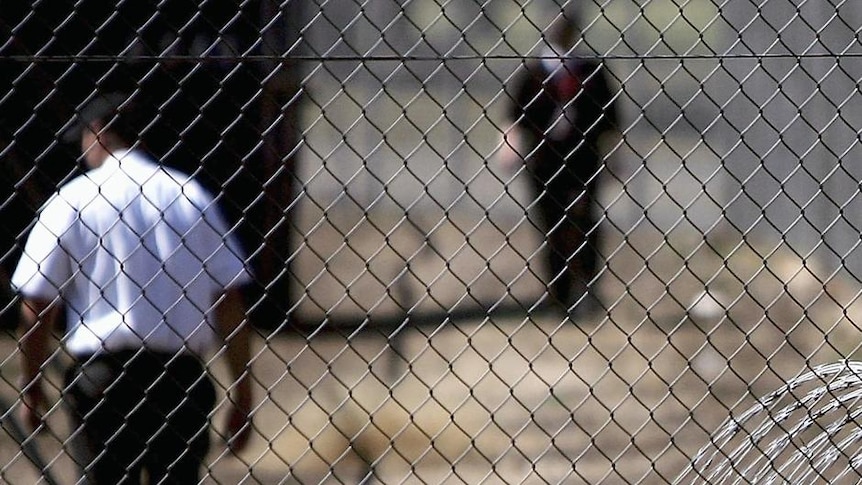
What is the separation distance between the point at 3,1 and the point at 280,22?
1.48m

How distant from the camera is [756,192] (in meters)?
9.52

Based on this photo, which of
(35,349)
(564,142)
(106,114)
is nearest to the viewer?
(35,349)

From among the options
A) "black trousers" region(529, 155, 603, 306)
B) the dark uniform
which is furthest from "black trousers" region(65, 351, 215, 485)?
"black trousers" region(529, 155, 603, 306)

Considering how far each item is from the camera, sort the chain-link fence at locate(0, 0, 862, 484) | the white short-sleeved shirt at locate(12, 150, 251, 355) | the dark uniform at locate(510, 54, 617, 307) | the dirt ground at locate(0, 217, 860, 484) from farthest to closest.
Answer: the dark uniform at locate(510, 54, 617, 307) < the dirt ground at locate(0, 217, 860, 484) < the chain-link fence at locate(0, 0, 862, 484) < the white short-sleeved shirt at locate(12, 150, 251, 355)

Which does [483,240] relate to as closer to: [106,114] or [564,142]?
Answer: [564,142]

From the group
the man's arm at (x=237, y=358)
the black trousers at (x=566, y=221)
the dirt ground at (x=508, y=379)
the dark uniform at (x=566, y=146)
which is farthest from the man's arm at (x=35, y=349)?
the black trousers at (x=566, y=221)

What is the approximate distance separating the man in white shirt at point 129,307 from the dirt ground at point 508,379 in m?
0.93

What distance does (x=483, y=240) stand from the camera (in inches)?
412

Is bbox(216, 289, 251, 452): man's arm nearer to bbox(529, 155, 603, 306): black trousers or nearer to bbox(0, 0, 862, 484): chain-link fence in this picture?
bbox(0, 0, 862, 484): chain-link fence

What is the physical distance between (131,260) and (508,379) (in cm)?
380

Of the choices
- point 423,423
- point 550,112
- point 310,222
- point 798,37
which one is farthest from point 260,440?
point 798,37

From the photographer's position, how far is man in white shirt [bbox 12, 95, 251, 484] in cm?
372

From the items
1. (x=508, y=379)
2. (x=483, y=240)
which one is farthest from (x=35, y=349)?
(x=483, y=240)

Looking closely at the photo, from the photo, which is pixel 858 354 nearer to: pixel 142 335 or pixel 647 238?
pixel 647 238
